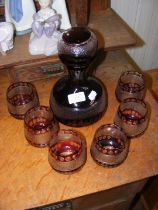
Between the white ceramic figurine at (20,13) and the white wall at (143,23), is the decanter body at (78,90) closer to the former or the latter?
the white ceramic figurine at (20,13)

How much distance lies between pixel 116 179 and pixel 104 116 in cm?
19

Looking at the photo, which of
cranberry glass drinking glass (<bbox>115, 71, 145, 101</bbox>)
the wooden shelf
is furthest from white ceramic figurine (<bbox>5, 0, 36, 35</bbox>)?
cranberry glass drinking glass (<bbox>115, 71, 145, 101</bbox>)

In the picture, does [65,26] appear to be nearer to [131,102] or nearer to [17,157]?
[131,102]

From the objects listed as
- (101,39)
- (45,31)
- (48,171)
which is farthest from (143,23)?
(48,171)

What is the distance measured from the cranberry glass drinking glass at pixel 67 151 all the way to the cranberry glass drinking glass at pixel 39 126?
0.02 metres

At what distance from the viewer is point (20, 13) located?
2.55ft

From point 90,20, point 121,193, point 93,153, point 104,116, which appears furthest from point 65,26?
point 121,193

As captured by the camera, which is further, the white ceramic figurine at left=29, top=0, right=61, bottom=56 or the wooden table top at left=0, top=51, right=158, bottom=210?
the white ceramic figurine at left=29, top=0, right=61, bottom=56

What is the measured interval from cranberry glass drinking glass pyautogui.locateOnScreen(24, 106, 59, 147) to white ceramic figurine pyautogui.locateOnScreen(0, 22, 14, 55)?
194mm

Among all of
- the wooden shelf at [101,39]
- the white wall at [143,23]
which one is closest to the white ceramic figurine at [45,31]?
the wooden shelf at [101,39]

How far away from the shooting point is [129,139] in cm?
72

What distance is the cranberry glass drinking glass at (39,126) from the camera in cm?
67

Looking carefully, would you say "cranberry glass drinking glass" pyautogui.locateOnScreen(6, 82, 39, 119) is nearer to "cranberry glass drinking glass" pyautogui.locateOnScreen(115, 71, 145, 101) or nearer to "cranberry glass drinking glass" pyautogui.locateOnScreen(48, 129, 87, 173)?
"cranberry glass drinking glass" pyautogui.locateOnScreen(48, 129, 87, 173)

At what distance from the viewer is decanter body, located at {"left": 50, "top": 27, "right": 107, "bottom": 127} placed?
63cm
